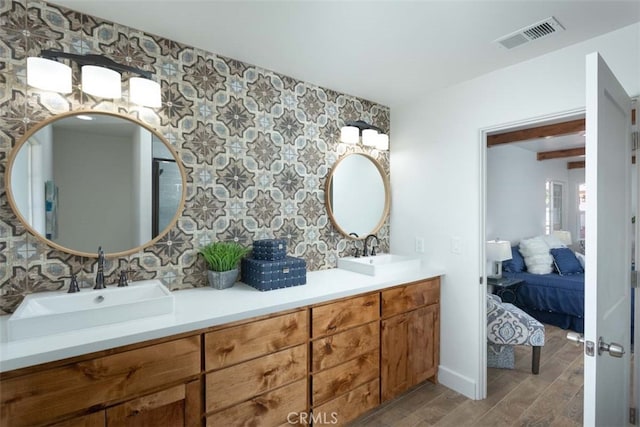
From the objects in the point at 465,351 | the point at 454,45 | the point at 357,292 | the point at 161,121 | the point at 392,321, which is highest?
the point at 454,45

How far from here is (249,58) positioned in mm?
2111

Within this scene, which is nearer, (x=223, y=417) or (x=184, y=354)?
(x=184, y=354)

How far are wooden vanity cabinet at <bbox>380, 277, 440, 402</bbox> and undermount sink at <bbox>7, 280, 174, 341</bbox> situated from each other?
1417 mm

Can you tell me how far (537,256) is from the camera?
4289 millimetres

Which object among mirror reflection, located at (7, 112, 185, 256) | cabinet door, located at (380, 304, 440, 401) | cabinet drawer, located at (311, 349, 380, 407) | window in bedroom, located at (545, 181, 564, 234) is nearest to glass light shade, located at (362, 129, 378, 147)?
cabinet door, located at (380, 304, 440, 401)

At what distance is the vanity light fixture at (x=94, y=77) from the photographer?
1499mm

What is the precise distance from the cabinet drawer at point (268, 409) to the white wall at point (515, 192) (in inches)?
144

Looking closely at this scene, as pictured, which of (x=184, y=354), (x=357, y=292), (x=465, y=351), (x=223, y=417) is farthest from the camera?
(x=465, y=351)

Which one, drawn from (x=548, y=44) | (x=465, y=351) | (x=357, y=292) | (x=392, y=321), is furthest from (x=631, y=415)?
(x=548, y=44)

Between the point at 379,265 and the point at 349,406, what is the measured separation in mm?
955

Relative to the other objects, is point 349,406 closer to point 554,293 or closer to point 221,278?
point 221,278

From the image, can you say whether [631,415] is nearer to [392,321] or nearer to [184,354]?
[392,321]

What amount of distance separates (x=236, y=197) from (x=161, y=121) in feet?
2.09

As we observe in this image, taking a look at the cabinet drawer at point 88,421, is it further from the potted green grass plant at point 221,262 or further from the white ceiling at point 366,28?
the white ceiling at point 366,28
